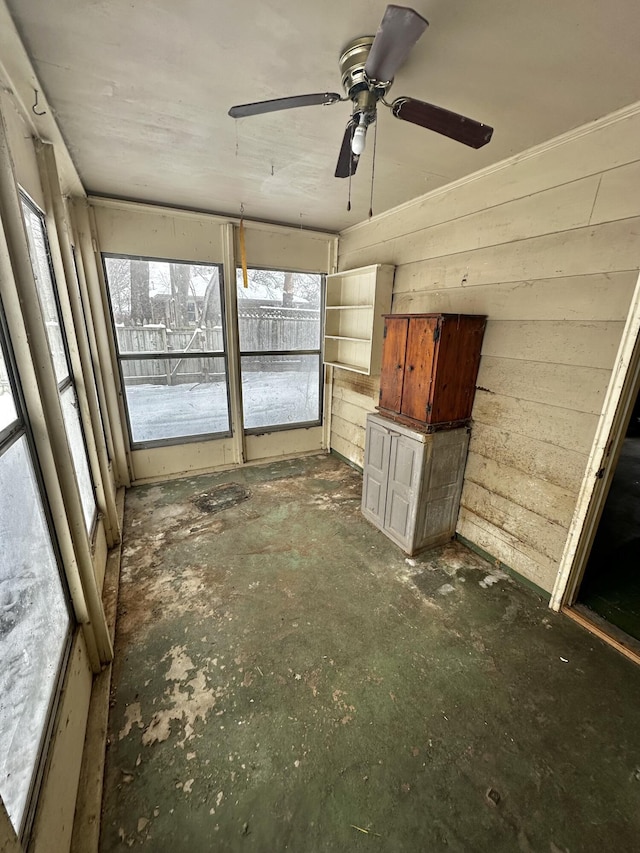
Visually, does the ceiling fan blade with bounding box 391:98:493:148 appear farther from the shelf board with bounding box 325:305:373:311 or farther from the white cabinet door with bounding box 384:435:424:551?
the shelf board with bounding box 325:305:373:311

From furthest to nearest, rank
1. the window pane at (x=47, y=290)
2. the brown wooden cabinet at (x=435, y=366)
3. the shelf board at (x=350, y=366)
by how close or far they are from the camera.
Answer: the shelf board at (x=350, y=366) < the brown wooden cabinet at (x=435, y=366) < the window pane at (x=47, y=290)

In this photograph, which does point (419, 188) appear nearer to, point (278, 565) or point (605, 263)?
point (605, 263)

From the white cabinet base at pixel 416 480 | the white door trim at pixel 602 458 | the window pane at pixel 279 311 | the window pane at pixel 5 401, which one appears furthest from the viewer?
the window pane at pixel 279 311

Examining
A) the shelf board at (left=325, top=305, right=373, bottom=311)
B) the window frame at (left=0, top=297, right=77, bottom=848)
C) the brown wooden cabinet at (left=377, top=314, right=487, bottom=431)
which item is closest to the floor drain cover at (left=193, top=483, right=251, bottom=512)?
the window frame at (left=0, top=297, right=77, bottom=848)

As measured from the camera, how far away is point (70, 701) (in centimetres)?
126

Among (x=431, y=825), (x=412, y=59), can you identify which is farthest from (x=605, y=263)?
(x=431, y=825)

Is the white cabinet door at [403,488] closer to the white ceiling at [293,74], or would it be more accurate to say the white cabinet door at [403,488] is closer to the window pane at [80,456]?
the white ceiling at [293,74]

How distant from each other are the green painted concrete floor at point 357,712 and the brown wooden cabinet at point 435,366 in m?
1.10

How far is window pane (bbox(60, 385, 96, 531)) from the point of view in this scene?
2049 mm

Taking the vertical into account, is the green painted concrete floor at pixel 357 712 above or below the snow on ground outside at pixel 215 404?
below

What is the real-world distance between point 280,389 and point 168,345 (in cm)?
132

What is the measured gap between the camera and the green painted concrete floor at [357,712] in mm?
1179

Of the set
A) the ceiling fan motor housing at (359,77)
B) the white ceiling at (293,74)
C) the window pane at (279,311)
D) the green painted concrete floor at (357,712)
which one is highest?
the white ceiling at (293,74)

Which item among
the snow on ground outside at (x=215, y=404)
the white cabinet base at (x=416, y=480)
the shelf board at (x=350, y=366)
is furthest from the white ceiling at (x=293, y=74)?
the snow on ground outside at (x=215, y=404)
